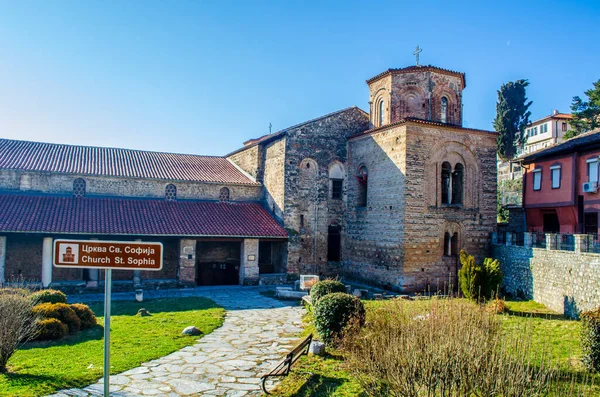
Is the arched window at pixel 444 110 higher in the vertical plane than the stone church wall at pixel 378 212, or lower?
higher

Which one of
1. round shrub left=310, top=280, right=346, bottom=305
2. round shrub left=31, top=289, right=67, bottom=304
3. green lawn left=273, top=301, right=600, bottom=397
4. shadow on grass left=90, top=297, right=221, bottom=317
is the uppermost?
round shrub left=310, top=280, right=346, bottom=305

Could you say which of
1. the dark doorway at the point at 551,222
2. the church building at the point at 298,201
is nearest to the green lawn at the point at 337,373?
the church building at the point at 298,201

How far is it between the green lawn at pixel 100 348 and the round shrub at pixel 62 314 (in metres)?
0.26

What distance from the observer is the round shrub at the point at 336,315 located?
979cm

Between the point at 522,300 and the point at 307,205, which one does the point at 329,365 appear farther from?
the point at 307,205

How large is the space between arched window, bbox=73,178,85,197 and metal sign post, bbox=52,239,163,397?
53.2 feet

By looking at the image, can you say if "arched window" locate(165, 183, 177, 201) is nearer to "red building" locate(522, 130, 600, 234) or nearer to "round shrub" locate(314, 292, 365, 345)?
"round shrub" locate(314, 292, 365, 345)

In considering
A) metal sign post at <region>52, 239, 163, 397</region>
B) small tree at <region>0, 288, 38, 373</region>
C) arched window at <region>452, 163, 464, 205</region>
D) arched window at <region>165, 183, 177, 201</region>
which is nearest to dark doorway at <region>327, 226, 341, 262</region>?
arched window at <region>452, 163, 464, 205</region>

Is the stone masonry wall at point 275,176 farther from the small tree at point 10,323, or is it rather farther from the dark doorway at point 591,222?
the dark doorway at point 591,222

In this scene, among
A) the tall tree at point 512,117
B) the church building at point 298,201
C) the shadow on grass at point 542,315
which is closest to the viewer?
the shadow on grass at point 542,315

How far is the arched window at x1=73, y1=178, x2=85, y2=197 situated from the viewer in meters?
19.7

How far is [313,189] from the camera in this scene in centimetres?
2162

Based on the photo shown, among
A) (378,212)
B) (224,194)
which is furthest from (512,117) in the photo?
(224,194)

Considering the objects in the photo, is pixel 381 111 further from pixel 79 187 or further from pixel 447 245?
pixel 79 187
